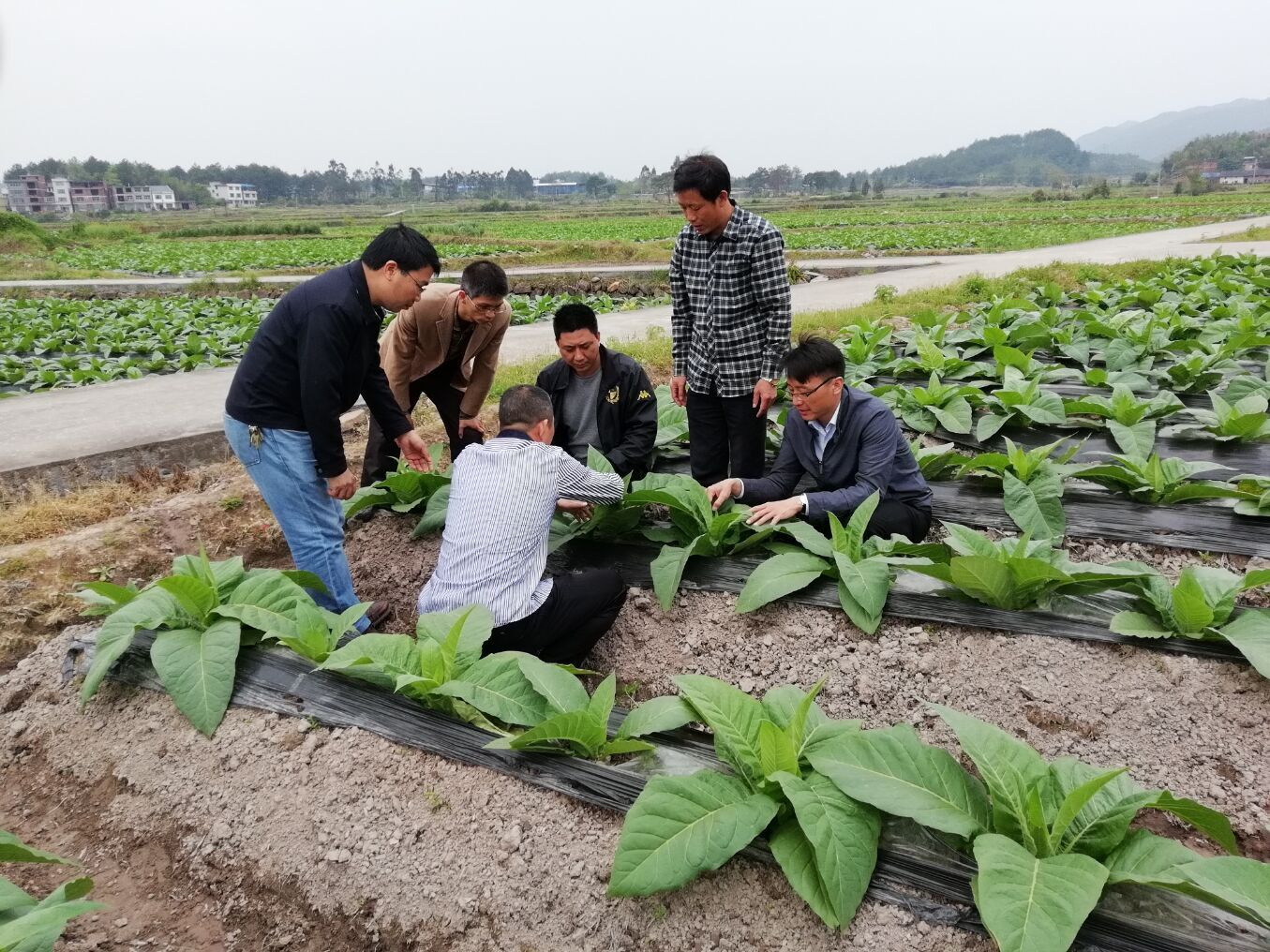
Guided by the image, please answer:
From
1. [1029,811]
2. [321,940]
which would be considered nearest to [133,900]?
[321,940]

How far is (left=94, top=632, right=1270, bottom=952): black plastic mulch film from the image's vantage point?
5.26ft

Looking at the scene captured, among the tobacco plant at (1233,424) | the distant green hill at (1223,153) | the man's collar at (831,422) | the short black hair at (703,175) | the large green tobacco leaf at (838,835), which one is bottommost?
the large green tobacco leaf at (838,835)

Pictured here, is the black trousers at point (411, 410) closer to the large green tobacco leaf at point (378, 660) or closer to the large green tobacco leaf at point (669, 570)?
the large green tobacco leaf at point (669, 570)

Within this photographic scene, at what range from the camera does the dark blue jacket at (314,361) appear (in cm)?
301

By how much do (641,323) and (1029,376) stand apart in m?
7.06

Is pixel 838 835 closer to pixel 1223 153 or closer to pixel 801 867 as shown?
pixel 801 867

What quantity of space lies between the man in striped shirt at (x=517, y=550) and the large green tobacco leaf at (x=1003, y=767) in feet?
4.74

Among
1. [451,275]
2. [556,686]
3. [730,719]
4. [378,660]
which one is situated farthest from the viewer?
[451,275]

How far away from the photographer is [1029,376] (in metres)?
5.20

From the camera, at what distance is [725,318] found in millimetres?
3793

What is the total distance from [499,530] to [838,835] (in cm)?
151

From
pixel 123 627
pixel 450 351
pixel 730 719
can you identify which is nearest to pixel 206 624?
pixel 123 627

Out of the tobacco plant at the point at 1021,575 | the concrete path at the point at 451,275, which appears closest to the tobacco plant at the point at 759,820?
the tobacco plant at the point at 1021,575

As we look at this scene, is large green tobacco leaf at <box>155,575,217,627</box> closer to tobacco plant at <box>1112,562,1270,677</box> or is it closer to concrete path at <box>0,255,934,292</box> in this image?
tobacco plant at <box>1112,562,1270,677</box>
